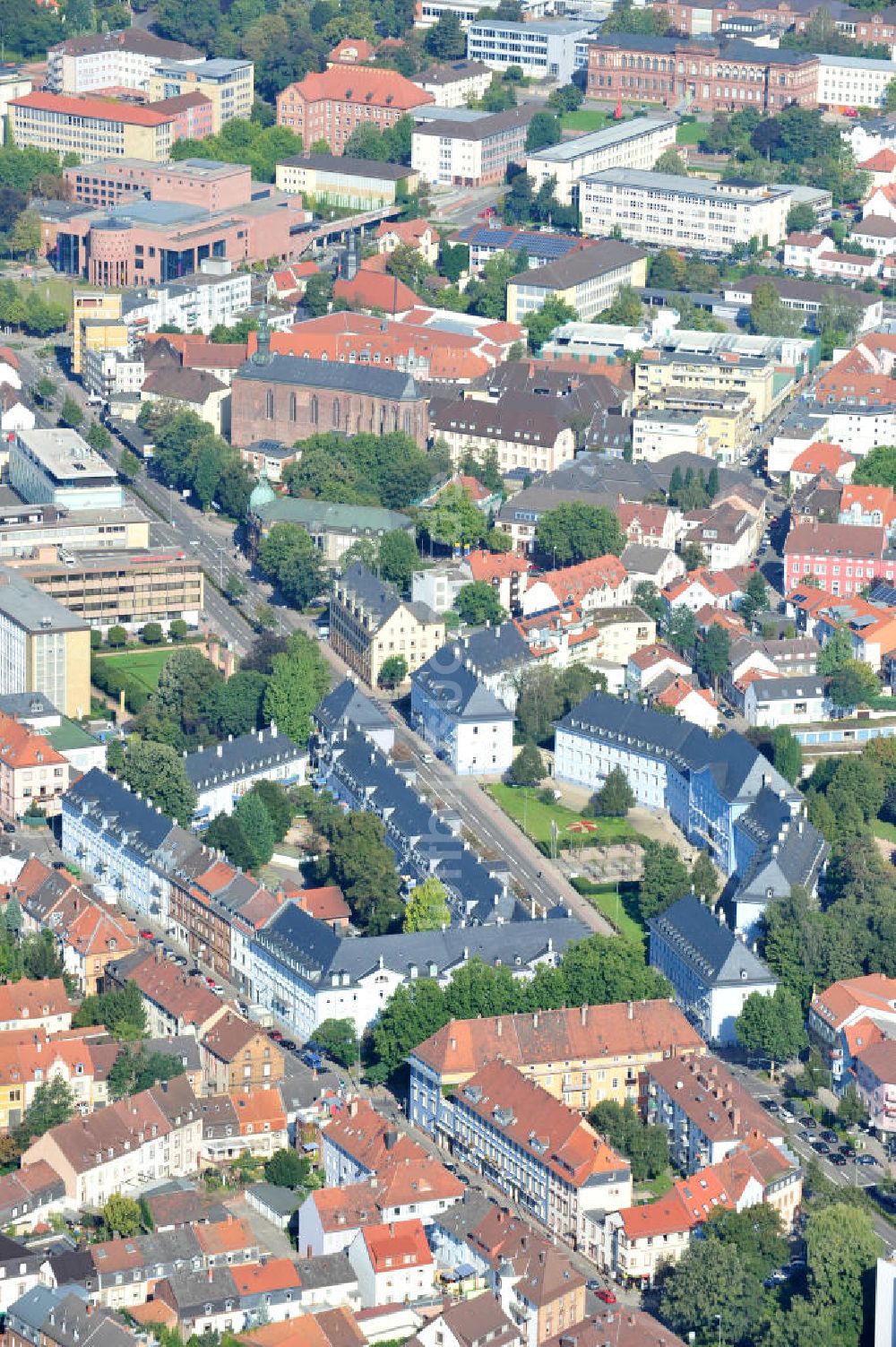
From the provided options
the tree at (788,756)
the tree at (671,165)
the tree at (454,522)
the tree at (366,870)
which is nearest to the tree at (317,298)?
the tree at (671,165)

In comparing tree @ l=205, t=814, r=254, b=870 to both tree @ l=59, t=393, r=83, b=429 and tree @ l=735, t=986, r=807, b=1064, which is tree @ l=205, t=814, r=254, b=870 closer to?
tree @ l=735, t=986, r=807, b=1064

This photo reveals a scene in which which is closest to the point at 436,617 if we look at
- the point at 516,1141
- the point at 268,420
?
the point at 268,420

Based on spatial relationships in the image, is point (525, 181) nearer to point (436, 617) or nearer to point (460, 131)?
point (460, 131)

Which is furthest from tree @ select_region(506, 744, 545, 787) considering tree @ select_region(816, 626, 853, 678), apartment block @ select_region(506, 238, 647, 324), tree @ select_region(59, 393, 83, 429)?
apartment block @ select_region(506, 238, 647, 324)

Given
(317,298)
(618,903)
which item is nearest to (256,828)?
(618,903)

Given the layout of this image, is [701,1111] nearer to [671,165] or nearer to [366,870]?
[366,870]

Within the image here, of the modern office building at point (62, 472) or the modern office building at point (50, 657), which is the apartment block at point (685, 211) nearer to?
the modern office building at point (62, 472)

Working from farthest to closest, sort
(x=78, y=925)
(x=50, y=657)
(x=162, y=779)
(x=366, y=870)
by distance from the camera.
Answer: (x=50, y=657), (x=162, y=779), (x=366, y=870), (x=78, y=925)
